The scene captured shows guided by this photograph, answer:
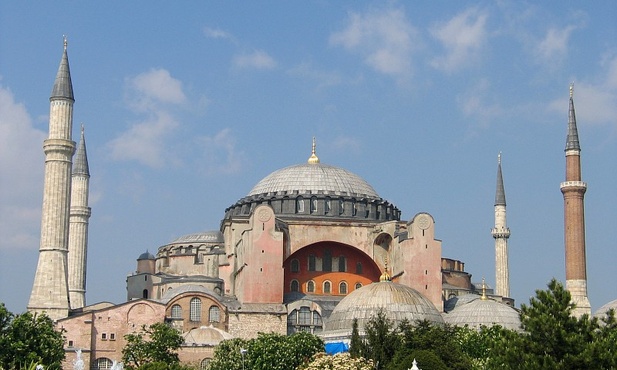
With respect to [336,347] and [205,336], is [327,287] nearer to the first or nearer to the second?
[205,336]

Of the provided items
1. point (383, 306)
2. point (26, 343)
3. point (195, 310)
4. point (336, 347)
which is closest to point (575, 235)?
point (383, 306)

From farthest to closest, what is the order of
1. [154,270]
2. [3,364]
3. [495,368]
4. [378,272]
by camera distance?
[154,270] → [378,272] → [3,364] → [495,368]

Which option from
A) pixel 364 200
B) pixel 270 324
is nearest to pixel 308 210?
pixel 364 200

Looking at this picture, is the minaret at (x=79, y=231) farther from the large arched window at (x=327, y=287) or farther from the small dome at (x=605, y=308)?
the small dome at (x=605, y=308)

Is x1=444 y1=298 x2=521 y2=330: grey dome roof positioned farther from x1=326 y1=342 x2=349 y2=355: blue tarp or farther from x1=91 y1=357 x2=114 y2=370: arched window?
x1=91 y1=357 x2=114 y2=370: arched window

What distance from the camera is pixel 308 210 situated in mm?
Result: 52438

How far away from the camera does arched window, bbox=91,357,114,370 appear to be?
44531 mm

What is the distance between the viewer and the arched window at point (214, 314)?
4706cm

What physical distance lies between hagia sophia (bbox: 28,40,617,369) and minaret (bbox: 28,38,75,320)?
5 cm

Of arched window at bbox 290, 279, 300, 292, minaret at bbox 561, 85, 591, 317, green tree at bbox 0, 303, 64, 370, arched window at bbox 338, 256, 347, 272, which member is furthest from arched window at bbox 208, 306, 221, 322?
minaret at bbox 561, 85, 591, 317

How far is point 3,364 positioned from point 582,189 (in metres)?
30.4

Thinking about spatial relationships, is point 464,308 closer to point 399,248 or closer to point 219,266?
point 399,248

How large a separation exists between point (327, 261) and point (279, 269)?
392 centimetres

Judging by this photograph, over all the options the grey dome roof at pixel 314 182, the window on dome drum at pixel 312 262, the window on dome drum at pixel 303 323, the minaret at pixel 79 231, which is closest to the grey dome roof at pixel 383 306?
the window on dome drum at pixel 303 323
